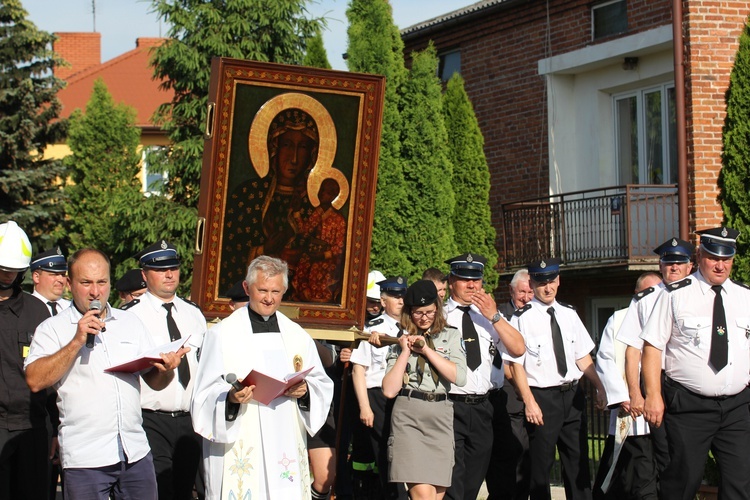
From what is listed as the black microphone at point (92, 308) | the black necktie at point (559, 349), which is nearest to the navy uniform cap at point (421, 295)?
the black necktie at point (559, 349)

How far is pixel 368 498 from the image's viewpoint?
12.1 m

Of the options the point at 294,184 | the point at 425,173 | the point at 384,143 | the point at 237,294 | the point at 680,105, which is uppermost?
Result: the point at 680,105

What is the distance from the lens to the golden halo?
9766mm

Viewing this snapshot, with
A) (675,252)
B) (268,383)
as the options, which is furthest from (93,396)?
(675,252)

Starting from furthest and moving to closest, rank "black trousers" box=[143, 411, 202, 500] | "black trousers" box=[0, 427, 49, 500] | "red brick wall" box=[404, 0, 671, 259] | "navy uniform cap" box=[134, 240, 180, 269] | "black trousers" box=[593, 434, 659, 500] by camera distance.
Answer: "red brick wall" box=[404, 0, 671, 259]
"black trousers" box=[593, 434, 659, 500]
"navy uniform cap" box=[134, 240, 180, 269]
"black trousers" box=[143, 411, 202, 500]
"black trousers" box=[0, 427, 49, 500]

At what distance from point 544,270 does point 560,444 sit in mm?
1502

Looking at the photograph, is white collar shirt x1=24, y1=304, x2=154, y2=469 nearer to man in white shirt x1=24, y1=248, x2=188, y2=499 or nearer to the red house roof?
man in white shirt x1=24, y1=248, x2=188, y2=499

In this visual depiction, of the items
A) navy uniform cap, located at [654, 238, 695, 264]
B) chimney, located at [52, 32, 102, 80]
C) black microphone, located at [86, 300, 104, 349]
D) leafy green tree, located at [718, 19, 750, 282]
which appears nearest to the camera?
black microphone, located at [86, 300, 104, 349]

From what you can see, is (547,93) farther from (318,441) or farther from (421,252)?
(318,441)

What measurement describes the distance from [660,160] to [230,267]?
1238cm

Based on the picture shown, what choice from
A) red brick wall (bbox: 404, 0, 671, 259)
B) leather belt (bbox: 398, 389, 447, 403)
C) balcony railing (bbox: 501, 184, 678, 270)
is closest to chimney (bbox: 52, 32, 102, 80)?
red brick wall (bbox: 404, 0, 671, 259)

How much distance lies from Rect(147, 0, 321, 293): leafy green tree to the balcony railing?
503cm

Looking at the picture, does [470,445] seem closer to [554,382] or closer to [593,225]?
[554,382]

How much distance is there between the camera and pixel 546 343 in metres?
10.3
